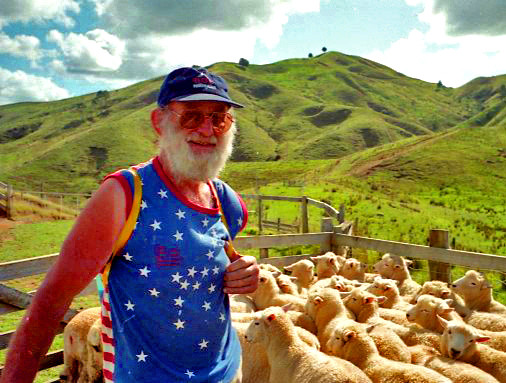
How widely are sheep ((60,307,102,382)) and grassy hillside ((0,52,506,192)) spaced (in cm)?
7075

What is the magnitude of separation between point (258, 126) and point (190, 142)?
437 ft

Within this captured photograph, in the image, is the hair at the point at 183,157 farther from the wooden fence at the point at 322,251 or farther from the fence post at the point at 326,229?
the fence post at the point at 326,229

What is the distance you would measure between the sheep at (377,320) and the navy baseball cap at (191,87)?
403 centimetres

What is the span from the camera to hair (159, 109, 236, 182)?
2.19 metres

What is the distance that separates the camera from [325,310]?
5.43 m

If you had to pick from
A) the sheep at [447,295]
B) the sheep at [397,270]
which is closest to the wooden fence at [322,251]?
the sheep at [397,270]

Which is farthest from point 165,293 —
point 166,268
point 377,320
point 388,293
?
point 388,293

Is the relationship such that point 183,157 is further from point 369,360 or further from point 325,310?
point 325,310

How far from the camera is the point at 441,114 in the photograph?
172000 mm

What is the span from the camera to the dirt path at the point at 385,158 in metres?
47.7

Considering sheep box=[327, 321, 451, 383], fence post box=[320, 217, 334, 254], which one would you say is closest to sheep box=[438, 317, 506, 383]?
sheep box=[327, 321, 451, 383]

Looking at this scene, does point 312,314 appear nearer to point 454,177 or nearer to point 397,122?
point 454,177

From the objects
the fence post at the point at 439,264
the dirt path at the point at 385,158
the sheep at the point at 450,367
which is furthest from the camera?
the dirt path at the point at 385,158

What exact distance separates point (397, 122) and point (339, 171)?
345 feet
